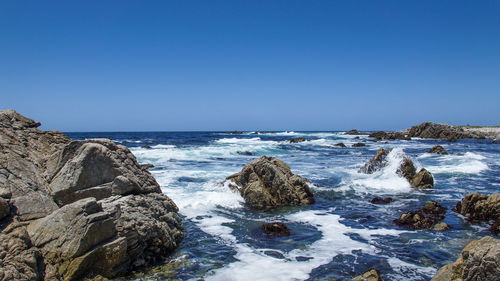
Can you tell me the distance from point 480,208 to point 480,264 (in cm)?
700

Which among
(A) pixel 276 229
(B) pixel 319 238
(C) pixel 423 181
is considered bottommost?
(B) pixel 319 238

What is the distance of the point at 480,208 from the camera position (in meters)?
9.49

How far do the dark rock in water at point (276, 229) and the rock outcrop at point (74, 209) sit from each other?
2.21 meters

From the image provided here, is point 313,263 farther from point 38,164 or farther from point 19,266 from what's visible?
point 38,164

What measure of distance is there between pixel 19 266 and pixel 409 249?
23.9 ft

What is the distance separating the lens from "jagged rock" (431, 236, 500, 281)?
373cm

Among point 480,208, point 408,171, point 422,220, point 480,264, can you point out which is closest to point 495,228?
point 480,208

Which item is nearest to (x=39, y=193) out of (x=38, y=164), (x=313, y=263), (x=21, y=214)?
(x=21, y=214)

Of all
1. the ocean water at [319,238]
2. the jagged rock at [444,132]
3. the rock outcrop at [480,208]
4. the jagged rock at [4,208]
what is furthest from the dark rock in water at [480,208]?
the jagged rock at [444,132]

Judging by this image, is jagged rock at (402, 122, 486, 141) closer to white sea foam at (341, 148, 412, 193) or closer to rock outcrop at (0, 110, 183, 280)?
white sea foam at (341, 148, 412, 193)

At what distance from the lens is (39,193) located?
19.2 ft

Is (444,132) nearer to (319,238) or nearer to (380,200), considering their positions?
(380,200)

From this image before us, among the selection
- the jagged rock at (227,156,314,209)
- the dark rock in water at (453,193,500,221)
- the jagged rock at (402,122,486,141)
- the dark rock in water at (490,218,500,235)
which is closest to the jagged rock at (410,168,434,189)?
the dark rock in water at (453,193,500,221)

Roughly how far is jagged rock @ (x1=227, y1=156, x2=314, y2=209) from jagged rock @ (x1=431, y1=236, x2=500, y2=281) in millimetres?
6833
